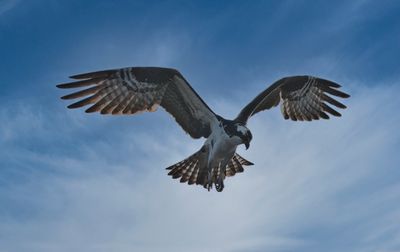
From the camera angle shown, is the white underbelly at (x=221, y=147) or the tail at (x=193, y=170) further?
the tail at (x=193, y=170)

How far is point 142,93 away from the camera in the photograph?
1090cm

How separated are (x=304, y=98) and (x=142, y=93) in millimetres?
4140

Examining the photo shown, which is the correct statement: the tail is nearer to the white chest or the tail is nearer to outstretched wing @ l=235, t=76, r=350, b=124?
the white chest

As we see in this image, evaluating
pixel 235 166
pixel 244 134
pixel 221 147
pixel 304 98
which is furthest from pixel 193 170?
pixel 304 98

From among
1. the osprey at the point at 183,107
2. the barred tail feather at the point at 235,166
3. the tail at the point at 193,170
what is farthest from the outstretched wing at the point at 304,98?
the tail at the point at 193,170

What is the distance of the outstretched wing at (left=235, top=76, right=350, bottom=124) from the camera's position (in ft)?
41.4

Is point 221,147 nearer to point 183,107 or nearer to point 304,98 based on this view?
point 183,107

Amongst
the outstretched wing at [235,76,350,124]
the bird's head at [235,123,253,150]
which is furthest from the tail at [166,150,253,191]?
the outstretched wing at [235,76,350,124]

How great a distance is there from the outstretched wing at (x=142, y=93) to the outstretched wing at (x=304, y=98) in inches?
79.9

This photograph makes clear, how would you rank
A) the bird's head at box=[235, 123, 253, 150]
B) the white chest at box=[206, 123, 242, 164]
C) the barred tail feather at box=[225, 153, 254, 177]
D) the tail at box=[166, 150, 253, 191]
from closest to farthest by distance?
the bird's head at box=[235, 123, 253, 150] → the white chest at box=[206, 123, 242, 164] → the tail at box=[166, 150, 253, 191] → the barred tail feather at box=[225, 153, 254, 177]

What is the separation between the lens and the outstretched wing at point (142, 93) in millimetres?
10438

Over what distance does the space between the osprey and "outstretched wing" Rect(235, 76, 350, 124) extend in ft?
1.13

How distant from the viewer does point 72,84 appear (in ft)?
32.7

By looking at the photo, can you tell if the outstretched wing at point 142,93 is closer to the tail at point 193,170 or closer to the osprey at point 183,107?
the osprey at point 183,107
